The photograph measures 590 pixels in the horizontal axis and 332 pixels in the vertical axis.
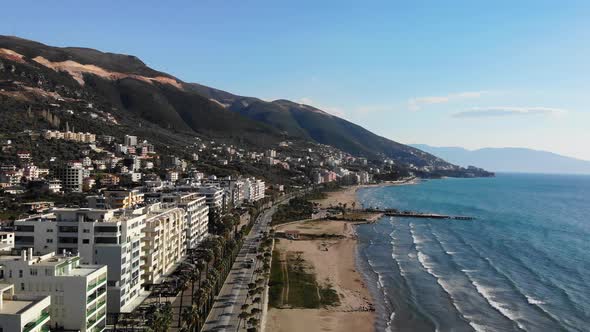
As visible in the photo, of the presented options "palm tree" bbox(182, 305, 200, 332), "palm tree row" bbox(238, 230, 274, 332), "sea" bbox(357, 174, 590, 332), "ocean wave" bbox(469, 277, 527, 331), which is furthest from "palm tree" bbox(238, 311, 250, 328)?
"ocean wave" bbox(469, 277, 527, 331)

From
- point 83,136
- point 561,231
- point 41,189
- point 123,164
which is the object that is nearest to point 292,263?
point 41,189

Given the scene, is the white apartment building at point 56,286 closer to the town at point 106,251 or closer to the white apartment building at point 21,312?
the town at point 106,251

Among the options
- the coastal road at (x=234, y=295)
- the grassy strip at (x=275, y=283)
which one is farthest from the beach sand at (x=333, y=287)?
the coastal road at (x=234, y=295)

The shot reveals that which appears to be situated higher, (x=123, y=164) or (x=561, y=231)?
(x=123, y=164)

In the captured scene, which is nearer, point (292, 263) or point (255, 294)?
point (255, 294)

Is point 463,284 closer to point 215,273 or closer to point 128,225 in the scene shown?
point 215,273

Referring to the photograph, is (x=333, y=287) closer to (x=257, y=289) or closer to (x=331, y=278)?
(x=331, y=278)
